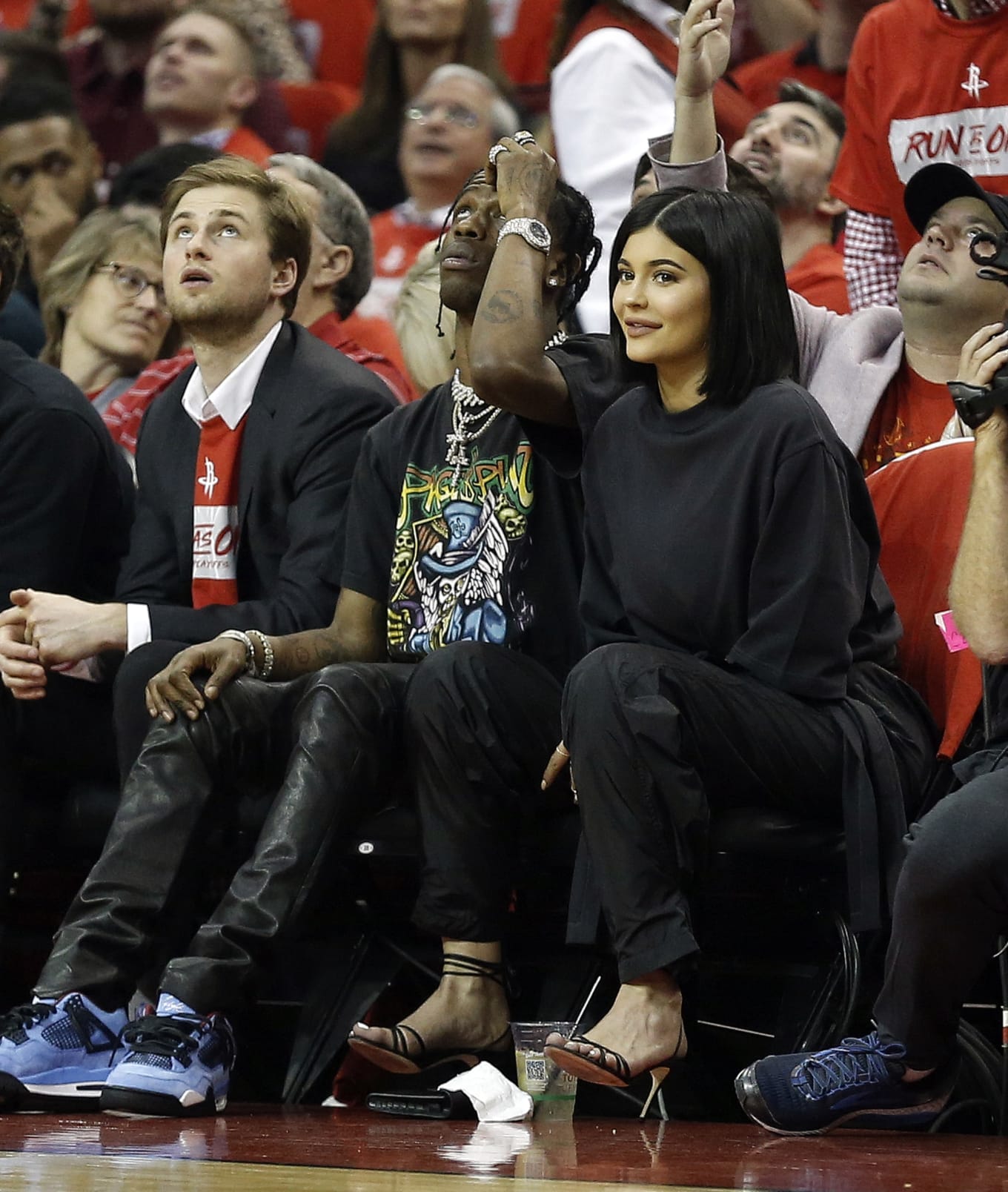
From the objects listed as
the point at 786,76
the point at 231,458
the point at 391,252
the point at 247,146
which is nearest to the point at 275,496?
the point at 231,458

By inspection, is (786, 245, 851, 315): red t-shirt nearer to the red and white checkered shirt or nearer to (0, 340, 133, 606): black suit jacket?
the red and white checkered shirt

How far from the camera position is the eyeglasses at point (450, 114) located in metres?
5.77

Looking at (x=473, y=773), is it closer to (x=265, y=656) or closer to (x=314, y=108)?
(x=265, y=656)

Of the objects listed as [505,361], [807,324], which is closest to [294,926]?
[505,361]

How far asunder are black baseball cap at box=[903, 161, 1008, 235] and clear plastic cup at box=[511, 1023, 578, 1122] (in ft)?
5.02

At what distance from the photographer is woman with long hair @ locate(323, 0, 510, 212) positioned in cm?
620

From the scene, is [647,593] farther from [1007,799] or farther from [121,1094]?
[121,1094]

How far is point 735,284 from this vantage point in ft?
10.4

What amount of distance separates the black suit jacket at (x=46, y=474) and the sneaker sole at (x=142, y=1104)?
1.24m

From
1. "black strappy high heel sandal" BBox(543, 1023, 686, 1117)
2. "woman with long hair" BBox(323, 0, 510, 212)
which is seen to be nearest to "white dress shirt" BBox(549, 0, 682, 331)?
"woman with long hair" BBox(323, 0, 510, 212)

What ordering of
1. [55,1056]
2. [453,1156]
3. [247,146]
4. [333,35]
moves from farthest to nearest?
→ [333,35]
[247,146]
[55,1056]
[453,1156]

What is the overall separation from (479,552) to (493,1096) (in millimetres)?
979

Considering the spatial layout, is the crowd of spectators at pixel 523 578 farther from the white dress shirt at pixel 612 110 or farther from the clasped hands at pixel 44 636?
the white dress shirt at pixel 612 110

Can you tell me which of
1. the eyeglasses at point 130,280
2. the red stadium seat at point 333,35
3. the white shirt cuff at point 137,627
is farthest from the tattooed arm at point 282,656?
the red stadium seat at point 333,35
